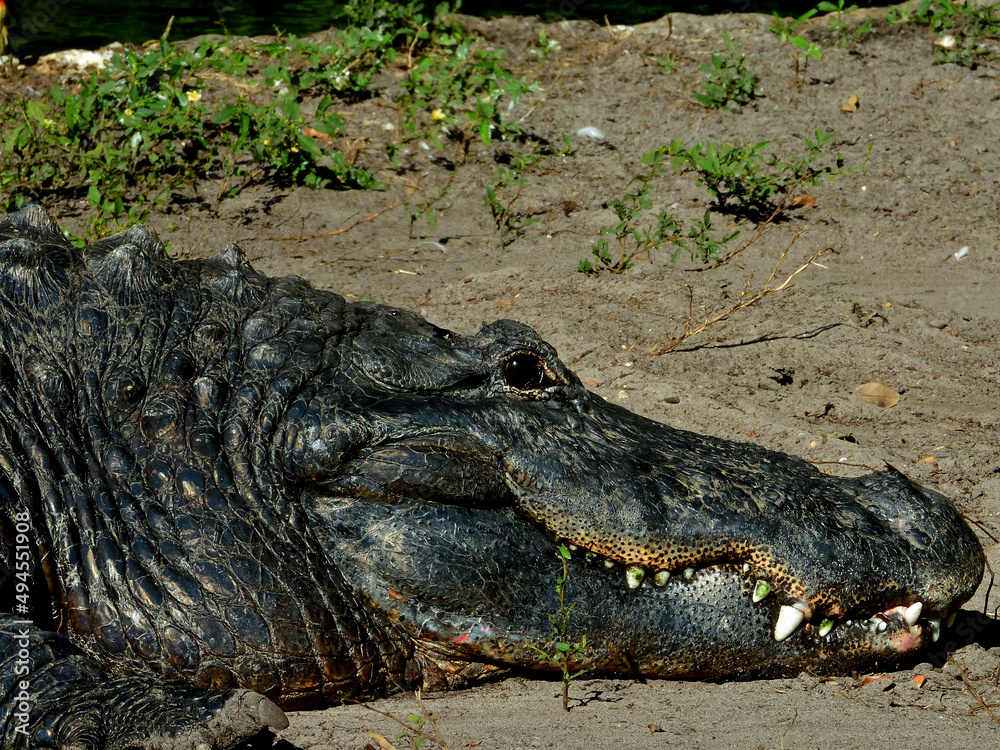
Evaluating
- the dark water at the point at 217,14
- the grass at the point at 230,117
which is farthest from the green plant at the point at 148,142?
the dark water at the point at 217,14

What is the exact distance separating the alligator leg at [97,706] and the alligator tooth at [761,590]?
138 cm

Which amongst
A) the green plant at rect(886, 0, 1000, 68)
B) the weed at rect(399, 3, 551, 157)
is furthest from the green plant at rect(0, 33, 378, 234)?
the green plant at rect(886, 0, 1000, 68)

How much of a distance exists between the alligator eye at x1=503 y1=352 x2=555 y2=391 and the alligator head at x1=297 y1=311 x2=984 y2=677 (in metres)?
0.18

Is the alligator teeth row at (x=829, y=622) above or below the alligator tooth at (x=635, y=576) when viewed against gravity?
below

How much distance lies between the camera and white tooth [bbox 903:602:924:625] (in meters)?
3.00

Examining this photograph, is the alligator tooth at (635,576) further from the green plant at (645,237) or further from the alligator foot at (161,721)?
the green plant at (645,237)

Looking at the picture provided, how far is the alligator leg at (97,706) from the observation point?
2365mm

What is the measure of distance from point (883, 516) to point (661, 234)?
2.90 meters

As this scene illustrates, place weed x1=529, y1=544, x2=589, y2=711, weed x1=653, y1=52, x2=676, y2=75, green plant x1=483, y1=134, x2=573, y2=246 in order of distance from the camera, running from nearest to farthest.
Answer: weed x1=529, y1=544, x2=589, y2=711
green plant x1=483, y1=134, x2=573, y2=246
weed x1=653, y1=52, x2=676, y2=75

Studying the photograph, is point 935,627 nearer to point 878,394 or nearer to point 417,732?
point 417,732

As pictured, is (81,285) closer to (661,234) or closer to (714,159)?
(661,234)

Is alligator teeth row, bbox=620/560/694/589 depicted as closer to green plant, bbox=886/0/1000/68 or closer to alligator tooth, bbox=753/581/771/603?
alligator tooth, bbox=753/581/771/603

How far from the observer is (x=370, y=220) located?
630 cm

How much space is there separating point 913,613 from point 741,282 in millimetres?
2976
